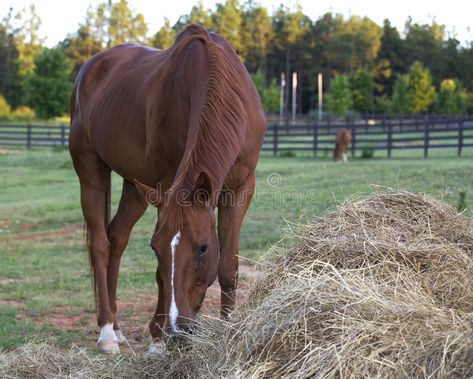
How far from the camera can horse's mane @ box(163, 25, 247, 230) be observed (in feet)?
11.5

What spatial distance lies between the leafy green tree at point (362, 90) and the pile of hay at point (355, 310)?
2353 inches

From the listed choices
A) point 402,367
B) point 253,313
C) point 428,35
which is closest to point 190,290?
point 253,313

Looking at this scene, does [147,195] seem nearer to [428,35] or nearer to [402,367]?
[402,367]

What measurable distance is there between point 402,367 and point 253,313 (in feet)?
2.55

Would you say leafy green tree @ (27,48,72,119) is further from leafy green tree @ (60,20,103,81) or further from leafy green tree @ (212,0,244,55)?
leafy green tree @ (212,0,244,55)

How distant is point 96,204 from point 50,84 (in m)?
39.5

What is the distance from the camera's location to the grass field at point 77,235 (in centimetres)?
551

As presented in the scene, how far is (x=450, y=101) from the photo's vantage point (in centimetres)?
5559

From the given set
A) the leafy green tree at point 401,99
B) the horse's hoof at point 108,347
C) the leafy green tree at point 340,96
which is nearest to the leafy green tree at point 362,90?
the leafy green tree at point 340,96

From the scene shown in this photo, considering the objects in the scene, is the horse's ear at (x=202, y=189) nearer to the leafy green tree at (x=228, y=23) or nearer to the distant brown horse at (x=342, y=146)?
the distant brown horse at (x=342, y=146)

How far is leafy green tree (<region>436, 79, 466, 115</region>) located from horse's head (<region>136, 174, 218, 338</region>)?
55.6 meters

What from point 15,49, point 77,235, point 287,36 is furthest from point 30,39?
point 77,235

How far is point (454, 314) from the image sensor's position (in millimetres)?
2852

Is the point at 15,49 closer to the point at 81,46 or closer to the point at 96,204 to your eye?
the point at 81,46
